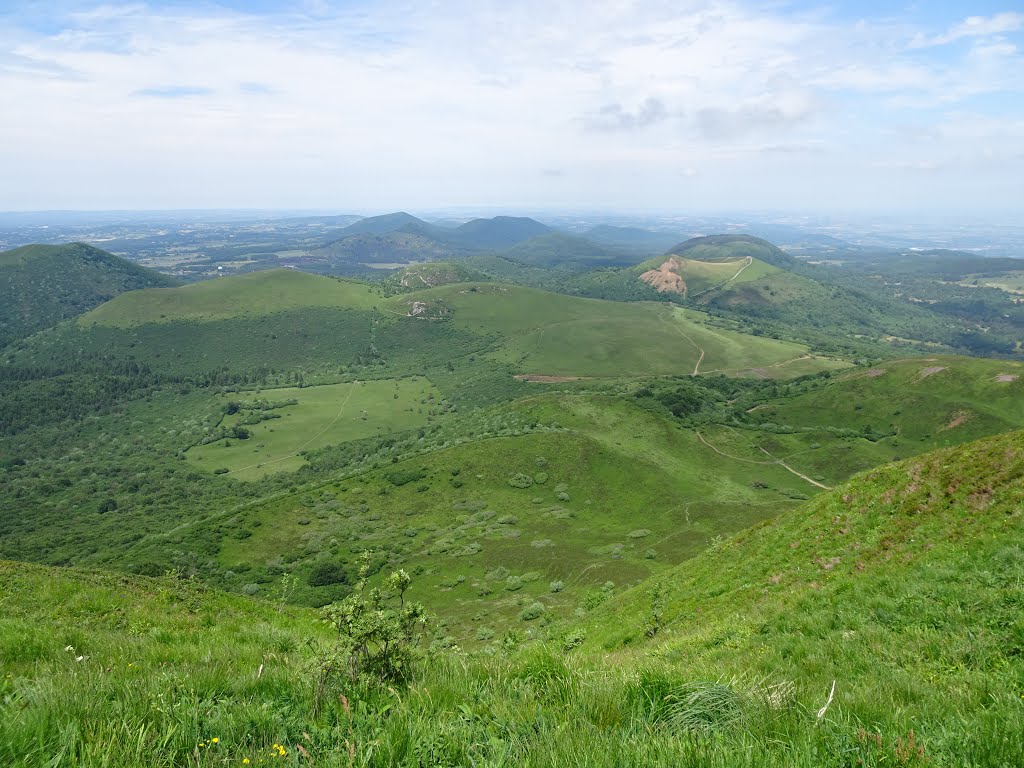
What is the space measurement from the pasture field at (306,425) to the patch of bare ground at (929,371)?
445ft

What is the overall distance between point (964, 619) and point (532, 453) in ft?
267

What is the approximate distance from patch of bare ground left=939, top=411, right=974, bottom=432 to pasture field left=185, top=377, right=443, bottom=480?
135 metres

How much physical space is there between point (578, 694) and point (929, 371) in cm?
14696

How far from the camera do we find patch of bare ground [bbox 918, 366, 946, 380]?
114 metres

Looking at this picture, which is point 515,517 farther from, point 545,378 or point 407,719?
point 545,378

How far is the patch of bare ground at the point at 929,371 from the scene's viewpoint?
11414cm

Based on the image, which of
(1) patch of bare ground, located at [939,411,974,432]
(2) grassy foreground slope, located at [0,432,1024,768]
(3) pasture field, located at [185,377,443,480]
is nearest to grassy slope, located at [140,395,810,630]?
(2) grassy foreground slope, located at [0,432,1024,768]

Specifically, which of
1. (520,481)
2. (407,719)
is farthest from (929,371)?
(407,719)

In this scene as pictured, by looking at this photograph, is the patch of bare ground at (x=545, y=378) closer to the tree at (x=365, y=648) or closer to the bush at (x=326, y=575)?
the bush at (x=326, y=575)

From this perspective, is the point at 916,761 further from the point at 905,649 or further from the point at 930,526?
the point at 930,526

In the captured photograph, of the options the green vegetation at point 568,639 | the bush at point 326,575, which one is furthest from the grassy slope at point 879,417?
the bush at point 326,575

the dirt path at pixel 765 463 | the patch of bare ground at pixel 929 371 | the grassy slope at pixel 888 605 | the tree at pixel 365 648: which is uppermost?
the tree at pixel 365 648

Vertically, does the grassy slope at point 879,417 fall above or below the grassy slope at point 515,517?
above

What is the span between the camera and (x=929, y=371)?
115250 millimetres
